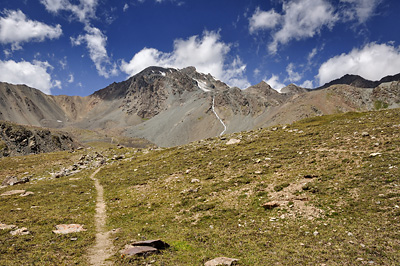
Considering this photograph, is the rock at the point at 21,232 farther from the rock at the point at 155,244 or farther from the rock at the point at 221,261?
the rock at the point at 221,261

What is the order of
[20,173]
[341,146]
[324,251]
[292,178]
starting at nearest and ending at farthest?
1. [324,251]
2. [292,178]
3. [341,146]
4. [20,173]

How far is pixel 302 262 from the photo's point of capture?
11.4 meters

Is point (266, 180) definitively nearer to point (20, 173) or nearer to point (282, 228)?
point (282, 228)

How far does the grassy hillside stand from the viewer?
1266cm

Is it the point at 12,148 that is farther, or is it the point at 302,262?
the point at 12,148

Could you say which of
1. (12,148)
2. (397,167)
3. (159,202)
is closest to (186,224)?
(159,202)

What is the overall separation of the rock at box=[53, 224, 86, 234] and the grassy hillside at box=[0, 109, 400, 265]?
75 cm

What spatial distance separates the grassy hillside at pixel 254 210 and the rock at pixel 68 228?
0.75 m

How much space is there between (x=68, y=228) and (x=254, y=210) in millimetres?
16170

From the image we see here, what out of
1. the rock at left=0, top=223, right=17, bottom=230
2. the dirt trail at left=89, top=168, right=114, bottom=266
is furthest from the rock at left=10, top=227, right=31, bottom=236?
the dirt trail at left=89, top=168, right=114, bottom=266

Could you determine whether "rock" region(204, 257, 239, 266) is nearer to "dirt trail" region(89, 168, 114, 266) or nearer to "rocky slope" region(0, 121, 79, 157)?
"dirt trail" region(89, 168, 114, 266)

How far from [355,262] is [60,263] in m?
16.3

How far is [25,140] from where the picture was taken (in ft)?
359

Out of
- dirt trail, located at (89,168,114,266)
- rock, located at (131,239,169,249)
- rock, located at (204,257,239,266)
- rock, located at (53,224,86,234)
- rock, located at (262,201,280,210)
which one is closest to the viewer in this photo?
rock, located at (204,257,239,266)
